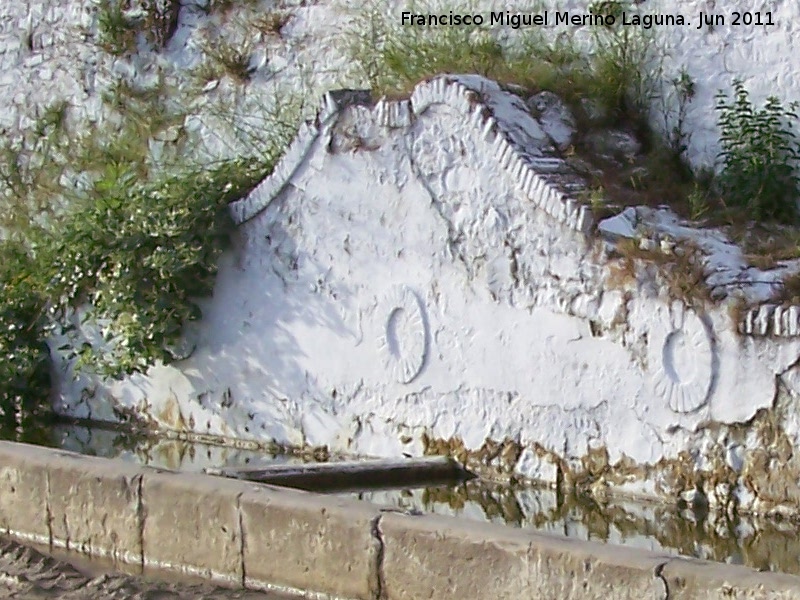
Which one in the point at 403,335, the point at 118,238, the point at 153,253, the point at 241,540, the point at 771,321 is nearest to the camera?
the point at 241,540

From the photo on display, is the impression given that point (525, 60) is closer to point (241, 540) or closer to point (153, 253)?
point (153, 253)

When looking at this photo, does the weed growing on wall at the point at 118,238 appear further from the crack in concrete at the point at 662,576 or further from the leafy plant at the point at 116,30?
the crack in concrete at the point at 662,576

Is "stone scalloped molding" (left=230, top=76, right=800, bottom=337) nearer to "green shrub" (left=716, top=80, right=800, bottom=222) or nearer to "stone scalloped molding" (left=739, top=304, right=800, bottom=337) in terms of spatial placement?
"stone scalloped molding" (left=739, top=304, right=800, bottom=337)

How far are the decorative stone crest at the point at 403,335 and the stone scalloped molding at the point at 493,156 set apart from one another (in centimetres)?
91

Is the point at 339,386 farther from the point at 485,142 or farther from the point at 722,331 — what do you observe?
the point at 722,331

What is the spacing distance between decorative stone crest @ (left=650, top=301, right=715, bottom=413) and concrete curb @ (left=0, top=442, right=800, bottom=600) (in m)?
1.79

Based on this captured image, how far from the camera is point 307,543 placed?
17.8 ft

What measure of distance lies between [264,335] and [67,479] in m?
2.40

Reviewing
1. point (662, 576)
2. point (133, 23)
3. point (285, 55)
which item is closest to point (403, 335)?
point (285, 55)

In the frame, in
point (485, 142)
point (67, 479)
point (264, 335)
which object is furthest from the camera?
point (264, 335)

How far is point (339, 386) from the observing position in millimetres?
8023

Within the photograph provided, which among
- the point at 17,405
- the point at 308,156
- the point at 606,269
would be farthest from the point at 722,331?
the point at 17,405

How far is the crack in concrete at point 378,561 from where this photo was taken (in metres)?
5.23

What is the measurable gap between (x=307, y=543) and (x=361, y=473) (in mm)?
1761
